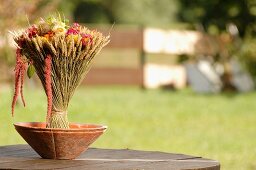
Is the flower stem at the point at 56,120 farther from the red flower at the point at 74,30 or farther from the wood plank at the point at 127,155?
the red flower at the point at 74,30

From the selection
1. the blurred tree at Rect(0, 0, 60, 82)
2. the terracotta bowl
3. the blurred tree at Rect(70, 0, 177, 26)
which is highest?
the blurred tree at Rect(70, 0, 177, 26)

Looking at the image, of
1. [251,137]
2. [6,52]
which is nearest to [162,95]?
[6,52]

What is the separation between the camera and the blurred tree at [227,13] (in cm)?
2306

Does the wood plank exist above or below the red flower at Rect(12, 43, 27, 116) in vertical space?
below

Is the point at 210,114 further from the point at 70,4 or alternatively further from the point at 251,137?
the point at 70,4

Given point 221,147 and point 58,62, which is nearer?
point 58,62

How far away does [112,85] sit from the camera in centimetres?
2458

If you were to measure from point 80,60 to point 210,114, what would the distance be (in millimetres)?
10559

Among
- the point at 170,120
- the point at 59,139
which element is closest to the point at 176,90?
the point at 170,120

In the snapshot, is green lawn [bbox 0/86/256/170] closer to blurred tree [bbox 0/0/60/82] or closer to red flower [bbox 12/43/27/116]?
blurred tree [bbox 0/0/60/82]

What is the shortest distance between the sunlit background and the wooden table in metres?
4.05

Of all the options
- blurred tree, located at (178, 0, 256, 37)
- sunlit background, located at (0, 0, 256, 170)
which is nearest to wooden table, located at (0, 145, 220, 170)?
sunlit background, located at (0, 0, 256, 170)

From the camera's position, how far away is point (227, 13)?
23.4 meters

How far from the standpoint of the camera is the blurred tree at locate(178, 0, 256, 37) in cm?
2306
